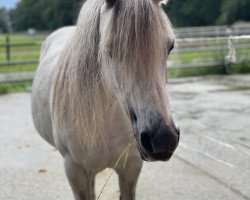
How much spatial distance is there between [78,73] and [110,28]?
41 centimetres

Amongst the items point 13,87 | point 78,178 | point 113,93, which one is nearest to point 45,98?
point 78,178

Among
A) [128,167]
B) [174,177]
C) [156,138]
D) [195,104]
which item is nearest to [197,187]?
[174,177]

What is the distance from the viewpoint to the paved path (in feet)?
11.7

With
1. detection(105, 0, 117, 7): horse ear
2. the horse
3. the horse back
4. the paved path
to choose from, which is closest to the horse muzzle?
the horse

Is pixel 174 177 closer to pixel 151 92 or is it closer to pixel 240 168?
pixel 240 168

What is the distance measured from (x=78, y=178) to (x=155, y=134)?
1.02 meters

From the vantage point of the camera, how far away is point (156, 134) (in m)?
1.50

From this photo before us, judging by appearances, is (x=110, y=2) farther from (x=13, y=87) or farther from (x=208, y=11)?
(x=13, y=87)

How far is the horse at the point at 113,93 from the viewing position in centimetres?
155

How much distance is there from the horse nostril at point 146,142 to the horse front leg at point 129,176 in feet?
2.66

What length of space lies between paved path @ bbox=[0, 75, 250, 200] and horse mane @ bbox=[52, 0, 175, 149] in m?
1.43

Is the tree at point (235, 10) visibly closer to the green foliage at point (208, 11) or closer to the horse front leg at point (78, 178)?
the green foliage at point (208, 11)

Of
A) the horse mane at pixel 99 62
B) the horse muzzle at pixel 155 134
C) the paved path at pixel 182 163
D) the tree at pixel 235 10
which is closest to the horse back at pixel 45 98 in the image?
the horse mane at pixel 99 62

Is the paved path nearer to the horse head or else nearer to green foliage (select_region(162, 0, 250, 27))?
green foliage (select_region(162, 0, 250, 27))
